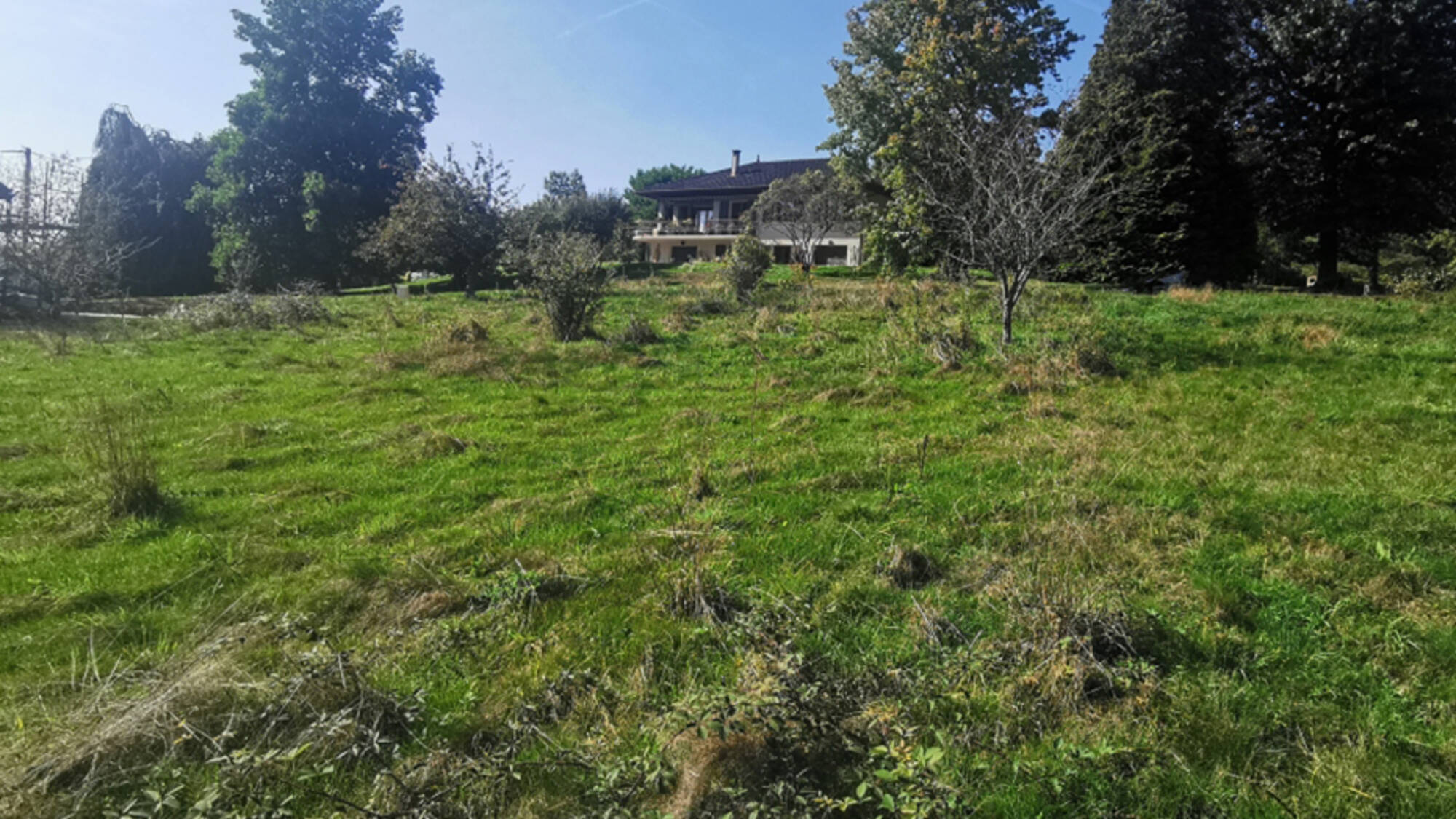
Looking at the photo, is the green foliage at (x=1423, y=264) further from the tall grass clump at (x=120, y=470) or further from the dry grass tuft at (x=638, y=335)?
the tall grass clump at (x=120, y=470)

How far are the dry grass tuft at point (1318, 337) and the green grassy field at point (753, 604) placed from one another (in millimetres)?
973

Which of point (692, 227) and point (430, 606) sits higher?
point (692, 227)

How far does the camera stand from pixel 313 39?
34.6 meters

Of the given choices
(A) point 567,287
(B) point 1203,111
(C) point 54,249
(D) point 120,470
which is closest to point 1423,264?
(B) point 1203,111

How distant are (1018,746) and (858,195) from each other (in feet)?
89.5

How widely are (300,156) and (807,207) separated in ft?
83.7

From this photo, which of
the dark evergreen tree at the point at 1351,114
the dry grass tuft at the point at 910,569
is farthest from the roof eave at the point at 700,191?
the dry grass tuft at the point at 910,569

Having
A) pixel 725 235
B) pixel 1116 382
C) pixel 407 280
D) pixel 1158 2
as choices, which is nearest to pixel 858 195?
pixel 1158 2

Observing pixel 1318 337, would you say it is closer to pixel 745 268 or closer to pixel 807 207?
pixel 745 268

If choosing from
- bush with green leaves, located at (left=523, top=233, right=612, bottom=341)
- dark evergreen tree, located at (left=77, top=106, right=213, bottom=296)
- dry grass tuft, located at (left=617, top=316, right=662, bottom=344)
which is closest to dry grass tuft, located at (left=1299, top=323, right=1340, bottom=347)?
dry grass tuft, located at (left=617, top=316, right=662, bottom=344)

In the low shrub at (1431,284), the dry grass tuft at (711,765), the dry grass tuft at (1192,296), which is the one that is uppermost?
the low shrub at (1431,284)

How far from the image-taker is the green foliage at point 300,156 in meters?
33.8

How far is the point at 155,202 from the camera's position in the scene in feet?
125

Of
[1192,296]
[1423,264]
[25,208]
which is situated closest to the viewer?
[1192,296]
